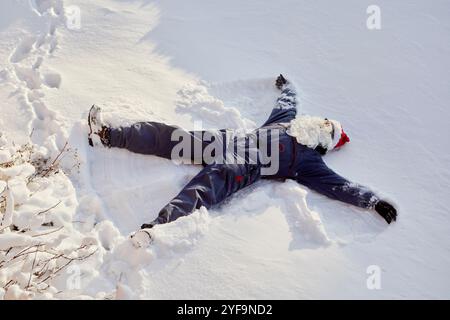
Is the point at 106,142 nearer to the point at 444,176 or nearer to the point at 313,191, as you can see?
the point at 313,191

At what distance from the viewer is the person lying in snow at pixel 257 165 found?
9.86ft

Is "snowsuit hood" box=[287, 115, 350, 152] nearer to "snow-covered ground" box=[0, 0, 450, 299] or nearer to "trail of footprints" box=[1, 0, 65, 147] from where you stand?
"snow-covered ground" box=[0, 0, 450, 299]

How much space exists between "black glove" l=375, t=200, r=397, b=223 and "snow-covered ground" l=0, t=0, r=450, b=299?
7 cm

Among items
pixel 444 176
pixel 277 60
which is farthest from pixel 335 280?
pixel 277 60

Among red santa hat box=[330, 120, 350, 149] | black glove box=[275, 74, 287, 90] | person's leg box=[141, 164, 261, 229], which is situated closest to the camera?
person's leg box=[141, 164, 261, 229]

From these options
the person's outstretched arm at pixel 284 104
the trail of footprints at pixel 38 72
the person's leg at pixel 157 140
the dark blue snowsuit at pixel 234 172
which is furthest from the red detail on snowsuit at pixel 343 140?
the trail of footprints at pixel 38 72

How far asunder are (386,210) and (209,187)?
3.84 ft

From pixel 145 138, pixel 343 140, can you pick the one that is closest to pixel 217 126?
pixel 145 138

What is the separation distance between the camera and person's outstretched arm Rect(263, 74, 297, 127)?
3.71 meters

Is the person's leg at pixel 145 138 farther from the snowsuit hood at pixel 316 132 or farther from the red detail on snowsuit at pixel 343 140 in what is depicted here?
the red detail on snowsuit at pixel 343 140

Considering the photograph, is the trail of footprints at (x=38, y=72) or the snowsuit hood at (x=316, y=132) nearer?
the trail of footprints at (x=38, y=72)

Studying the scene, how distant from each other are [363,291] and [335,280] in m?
0.16

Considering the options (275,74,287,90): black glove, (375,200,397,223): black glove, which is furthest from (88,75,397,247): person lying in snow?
(275,74,287,90): black glove

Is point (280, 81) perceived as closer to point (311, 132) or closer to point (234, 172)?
point (311, 132)
